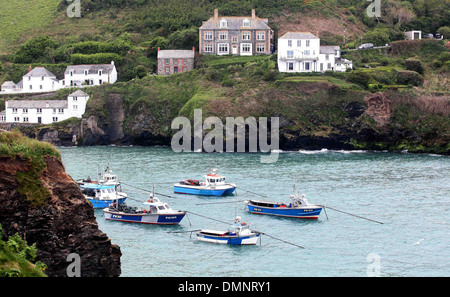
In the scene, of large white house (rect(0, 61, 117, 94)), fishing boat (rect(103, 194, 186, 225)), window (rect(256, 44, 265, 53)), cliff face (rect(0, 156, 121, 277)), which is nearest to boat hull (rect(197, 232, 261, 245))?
fishing boat (rect(103, 194, 186, 225))

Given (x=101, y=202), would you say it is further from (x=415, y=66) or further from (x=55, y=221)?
(x=415, y=66)

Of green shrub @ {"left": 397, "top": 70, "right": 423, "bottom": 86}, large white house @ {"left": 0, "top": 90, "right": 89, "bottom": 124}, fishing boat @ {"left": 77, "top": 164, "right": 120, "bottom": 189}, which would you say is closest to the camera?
fishing boat @ {"left": 77, "top": 164, "right": 120, "bottom": 189}

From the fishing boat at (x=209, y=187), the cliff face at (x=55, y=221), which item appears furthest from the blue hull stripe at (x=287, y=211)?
the cliff face at (x=55, y=221)

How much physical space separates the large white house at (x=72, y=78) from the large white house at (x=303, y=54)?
1426 inches

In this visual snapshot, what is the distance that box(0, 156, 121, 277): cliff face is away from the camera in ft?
134

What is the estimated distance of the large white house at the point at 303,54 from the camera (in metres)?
145

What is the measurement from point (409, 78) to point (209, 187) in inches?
2667

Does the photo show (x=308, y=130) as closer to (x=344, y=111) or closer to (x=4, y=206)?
(x=344, y=111)

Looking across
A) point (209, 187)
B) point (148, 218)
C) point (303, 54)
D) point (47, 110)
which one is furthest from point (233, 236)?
point (303, 54)

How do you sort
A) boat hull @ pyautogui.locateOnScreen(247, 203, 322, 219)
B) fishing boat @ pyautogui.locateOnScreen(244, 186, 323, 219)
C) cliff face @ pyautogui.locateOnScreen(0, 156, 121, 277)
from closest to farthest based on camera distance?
cliff face @ pyautogui.locateOnScreen(0, 156, 121, 277) → boat hull @ pyautogui.locateOnScreen(247, 203, 322, 219) → fishing boat @ pyautogui.locateOnScreen(244, 186, 323, 219)

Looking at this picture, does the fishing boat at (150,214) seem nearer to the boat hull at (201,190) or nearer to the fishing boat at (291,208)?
the fishing boat at (291,208)

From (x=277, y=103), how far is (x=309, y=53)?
16.8 m

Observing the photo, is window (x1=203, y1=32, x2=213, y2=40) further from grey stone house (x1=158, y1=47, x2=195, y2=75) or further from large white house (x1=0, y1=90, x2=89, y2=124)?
large white house (x1=0, y1=90, x2=89, y2=124)

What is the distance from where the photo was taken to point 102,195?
81562 mm
